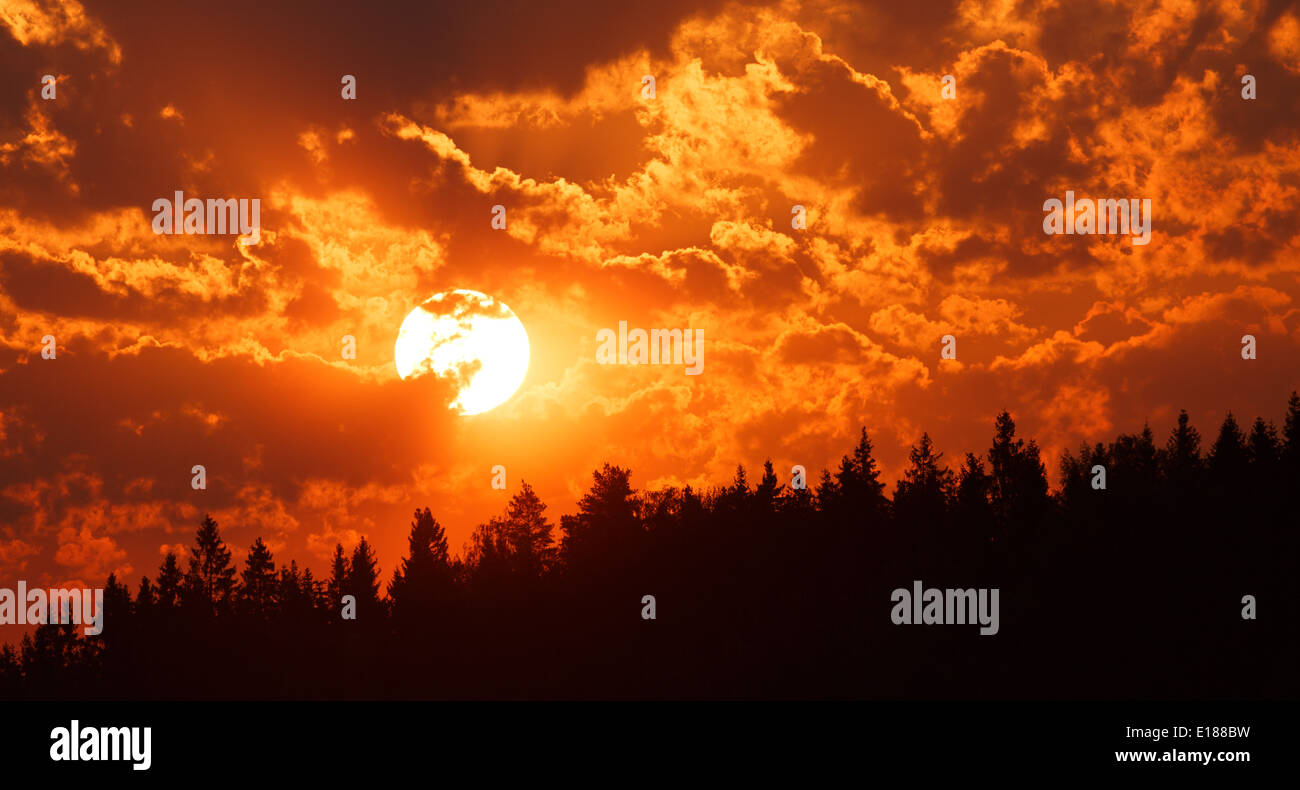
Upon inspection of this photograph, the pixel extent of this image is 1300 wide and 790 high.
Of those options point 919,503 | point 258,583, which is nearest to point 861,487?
point 919,503

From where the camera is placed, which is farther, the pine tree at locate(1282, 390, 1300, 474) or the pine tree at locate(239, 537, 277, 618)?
the pine tree at locate(239, 537, 277, 618)

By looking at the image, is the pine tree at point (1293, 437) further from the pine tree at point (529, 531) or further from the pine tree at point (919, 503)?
the pine tree at point (529, 531)

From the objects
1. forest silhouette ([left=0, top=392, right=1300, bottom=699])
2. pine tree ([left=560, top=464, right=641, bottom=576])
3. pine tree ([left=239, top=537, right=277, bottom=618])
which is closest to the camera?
forest silhouette ([left=0, top=392, right=1300, bottom=699])

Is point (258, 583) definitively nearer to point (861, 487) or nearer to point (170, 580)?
point (170, 580)

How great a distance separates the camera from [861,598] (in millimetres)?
98625

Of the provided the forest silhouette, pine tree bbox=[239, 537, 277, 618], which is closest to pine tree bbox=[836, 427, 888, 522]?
the forest silhouette

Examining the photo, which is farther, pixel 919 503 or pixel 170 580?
pixel 170 580

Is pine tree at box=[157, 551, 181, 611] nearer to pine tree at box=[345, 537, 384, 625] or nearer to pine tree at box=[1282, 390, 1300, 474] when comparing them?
pine tree at box=[345, 537, 384, 625]

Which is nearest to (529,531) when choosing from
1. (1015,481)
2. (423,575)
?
(423,575)

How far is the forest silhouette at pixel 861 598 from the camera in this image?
297 feet

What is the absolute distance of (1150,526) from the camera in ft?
308

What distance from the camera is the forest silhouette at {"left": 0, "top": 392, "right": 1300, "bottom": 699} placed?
90500 mm
